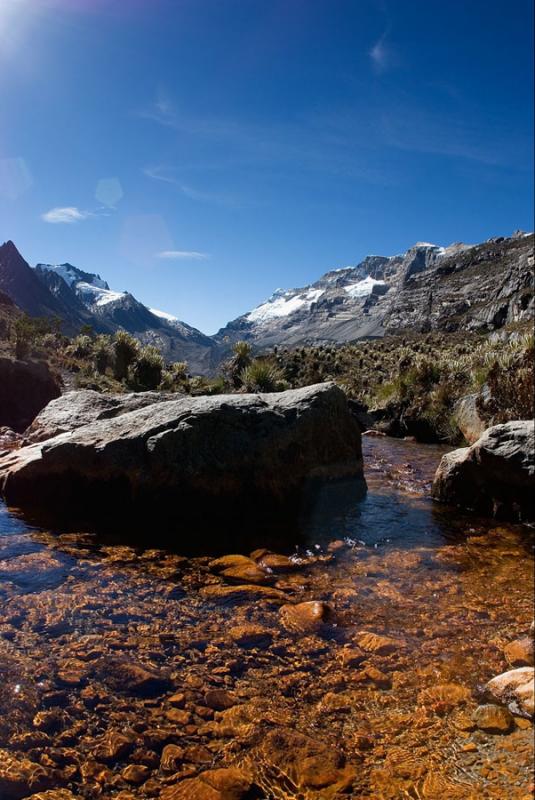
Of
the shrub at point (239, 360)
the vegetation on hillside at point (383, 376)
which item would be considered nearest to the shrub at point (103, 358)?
the vegetation on hillside at point (383, 376)

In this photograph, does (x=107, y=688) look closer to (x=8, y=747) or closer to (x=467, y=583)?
(x=8, y=747)

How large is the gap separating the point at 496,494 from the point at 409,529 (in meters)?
1.97

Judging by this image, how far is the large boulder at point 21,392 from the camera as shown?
712 inches

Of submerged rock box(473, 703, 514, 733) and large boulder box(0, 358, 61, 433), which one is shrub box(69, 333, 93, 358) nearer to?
large boulder box(0, 358, 61, 433)

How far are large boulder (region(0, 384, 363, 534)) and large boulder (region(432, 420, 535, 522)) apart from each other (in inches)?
113

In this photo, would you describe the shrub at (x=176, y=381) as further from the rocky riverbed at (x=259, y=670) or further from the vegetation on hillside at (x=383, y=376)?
the rocky riverbed at (x=259, y=670)

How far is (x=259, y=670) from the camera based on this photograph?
441 cm

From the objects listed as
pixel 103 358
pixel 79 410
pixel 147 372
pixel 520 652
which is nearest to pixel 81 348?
pixel 103 358

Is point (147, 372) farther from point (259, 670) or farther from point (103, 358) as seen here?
point (259, 670)

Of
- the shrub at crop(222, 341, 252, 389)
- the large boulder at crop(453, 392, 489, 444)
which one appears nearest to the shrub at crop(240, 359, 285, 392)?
the shrub at crop(222, 341, 252, 389)

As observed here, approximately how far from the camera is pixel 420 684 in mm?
4254

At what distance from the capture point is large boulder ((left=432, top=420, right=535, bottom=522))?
8586mm

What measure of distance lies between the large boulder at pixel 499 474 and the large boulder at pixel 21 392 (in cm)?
1441

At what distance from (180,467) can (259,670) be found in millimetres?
4519
